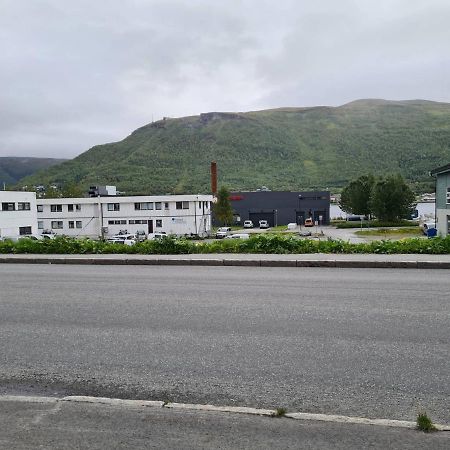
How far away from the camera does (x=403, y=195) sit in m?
67.9

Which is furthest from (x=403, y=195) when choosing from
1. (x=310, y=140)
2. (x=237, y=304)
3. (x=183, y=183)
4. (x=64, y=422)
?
(x=310, y=140)

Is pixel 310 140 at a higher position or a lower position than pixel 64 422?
higher

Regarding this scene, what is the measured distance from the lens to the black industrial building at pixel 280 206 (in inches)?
3241

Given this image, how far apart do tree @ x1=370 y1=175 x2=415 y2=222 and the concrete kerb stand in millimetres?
68711

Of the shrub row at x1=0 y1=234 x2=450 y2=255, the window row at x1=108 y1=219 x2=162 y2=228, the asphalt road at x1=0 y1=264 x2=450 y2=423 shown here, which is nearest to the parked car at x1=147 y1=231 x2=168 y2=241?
the shrub row at x1=0 y1=234 x2=450 y2=255

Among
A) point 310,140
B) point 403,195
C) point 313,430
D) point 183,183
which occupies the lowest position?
point 313,430

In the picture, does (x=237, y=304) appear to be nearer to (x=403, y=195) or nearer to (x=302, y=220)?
(x=403, y=195)

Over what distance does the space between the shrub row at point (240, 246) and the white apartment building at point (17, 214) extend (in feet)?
130

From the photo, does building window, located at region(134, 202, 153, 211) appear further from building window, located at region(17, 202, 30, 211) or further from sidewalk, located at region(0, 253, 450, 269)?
sidewalk, located at region(0, 253, 450, 269)

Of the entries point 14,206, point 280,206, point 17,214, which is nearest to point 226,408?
point 14,206

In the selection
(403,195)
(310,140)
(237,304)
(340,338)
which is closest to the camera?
(340,338)

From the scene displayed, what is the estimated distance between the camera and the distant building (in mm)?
35125

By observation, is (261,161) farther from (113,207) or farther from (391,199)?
(113,207)

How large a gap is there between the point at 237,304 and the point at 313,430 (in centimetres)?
449
